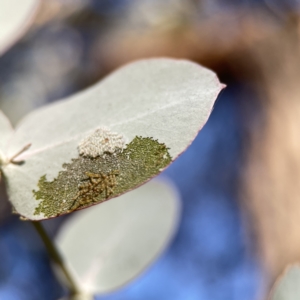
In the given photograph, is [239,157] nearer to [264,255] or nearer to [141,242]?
[264,255]

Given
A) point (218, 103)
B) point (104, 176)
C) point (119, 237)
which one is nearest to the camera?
point (104, 176)

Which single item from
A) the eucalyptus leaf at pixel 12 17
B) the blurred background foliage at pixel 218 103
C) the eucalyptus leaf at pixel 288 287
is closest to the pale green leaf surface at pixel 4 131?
the eucalyptus leaf at pixel 12 17

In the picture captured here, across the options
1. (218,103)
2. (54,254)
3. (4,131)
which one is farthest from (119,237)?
(218,103)

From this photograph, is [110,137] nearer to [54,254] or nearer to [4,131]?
[4,131]

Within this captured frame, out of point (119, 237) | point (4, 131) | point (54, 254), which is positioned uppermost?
point (4, 131)

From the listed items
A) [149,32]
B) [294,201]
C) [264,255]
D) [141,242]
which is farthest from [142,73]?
[149,32]

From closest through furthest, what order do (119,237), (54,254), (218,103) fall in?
(54,254)
(119,237)
(218,103)
